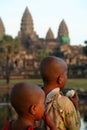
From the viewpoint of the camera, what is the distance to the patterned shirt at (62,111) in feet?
13.1

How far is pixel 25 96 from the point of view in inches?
138

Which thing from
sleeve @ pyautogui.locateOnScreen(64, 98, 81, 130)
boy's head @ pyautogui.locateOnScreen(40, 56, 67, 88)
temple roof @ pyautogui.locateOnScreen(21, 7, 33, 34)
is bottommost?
sleeve @ pyautogui.locateOnScreen(64, 98, 81, 130)

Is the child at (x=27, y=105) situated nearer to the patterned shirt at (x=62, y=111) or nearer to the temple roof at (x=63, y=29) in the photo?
the patterned shirt at (x=62, y=111)

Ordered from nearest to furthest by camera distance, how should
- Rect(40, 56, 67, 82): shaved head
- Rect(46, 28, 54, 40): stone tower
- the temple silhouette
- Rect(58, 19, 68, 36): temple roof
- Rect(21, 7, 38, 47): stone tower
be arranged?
1. Rect(40, 56, 67, 82): shaved head
2. the temple silhouette
3. Rect(21, 7, 38, 47): stone tower
4. Rect(58, 19, 68, 36): temple roof
5. Rect(46, 28, 54, 40): stone tower

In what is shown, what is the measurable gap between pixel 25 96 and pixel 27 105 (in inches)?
2.6

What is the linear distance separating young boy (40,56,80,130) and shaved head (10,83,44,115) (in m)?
0.53

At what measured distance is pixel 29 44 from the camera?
359ft

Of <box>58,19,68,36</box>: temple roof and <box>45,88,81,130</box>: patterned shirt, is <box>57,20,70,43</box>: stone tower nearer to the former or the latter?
<box>58,19,68,36</box>: temple roof

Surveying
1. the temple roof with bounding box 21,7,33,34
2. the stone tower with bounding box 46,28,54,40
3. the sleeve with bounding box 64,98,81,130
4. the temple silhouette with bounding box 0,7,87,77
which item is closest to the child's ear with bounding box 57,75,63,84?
the sleeve with bounding box 64,98,81,130

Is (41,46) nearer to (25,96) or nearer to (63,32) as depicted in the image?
(63,32)

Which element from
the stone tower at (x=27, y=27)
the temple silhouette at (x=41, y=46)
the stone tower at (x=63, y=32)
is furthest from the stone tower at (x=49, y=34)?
the stone tower at (x=27, y=27)

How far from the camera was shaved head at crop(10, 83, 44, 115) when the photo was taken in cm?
350

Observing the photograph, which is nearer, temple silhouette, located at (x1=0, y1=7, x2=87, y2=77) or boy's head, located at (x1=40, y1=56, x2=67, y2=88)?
boy's head, located at (x1=40, y1=56, x2=67, y2=88)

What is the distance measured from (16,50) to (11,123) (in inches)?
2123
